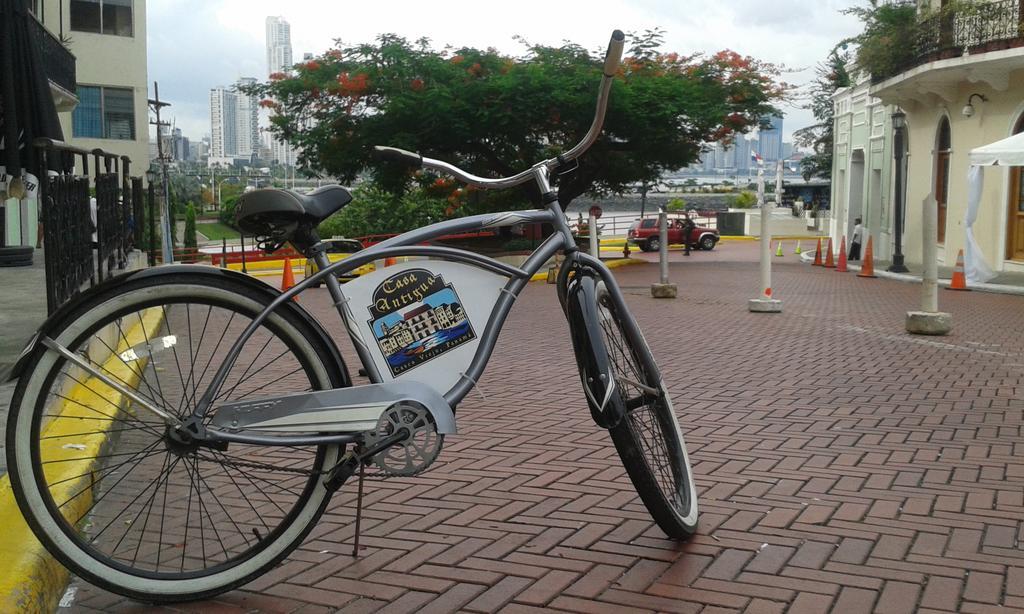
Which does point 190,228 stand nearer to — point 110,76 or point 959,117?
point 110,76

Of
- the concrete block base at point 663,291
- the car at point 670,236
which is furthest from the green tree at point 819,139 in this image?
the concrete block base at point 663,291

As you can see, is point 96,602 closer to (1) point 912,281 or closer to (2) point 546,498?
(2) point 546,498

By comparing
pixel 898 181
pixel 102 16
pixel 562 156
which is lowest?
pixel 562 156

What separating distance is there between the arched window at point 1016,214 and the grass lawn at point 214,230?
37.5m

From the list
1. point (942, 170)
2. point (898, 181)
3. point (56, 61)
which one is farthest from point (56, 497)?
point (942, 170)

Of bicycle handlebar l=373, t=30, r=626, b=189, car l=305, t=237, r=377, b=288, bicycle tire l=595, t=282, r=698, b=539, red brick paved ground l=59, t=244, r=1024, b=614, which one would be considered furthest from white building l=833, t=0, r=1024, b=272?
car l=305, t=237, r=377, b=288

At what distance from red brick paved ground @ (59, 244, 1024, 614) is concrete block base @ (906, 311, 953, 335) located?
9.36 ft

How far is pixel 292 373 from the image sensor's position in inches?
144

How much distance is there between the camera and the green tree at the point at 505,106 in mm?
27016

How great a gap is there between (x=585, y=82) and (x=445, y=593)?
2479 centimetres

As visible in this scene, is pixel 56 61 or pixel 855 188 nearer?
pixel 56 61

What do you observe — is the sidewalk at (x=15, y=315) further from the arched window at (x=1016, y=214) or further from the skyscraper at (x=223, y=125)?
the skyscraper at (x=223, y=125)

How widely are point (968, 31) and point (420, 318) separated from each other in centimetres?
2176

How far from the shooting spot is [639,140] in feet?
94.6
